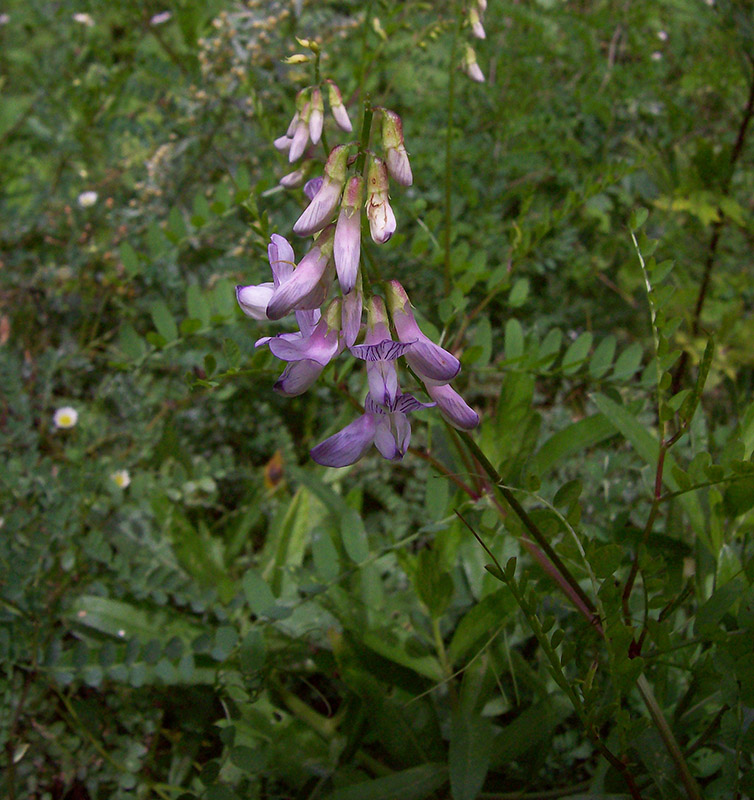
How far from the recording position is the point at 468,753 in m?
1.12

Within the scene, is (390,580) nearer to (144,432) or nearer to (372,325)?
(144,432)

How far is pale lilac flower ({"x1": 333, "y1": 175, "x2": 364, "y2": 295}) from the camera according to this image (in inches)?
29.5

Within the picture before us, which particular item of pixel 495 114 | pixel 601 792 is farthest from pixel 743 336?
pixel 601 792

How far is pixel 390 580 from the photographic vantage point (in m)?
1.61

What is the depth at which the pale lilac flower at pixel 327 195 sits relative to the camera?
0.79m

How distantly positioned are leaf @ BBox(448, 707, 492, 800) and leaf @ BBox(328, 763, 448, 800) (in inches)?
1.8

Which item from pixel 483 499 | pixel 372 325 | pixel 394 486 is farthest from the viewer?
pixel 394 486

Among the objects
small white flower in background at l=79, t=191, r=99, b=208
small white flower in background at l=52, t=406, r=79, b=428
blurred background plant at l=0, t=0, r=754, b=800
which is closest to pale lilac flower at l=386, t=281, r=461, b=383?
blurred background plant at l=0, t=0, r=754, b=800

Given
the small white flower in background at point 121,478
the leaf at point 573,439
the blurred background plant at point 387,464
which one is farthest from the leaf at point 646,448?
the small white flower in background at point 121,478

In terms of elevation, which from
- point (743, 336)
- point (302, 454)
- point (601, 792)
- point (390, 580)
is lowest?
point (302, 454)

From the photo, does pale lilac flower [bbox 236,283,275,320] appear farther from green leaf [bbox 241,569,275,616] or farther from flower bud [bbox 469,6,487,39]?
flower bud [bbox 469,6,487,39]

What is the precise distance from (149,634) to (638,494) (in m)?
1.22

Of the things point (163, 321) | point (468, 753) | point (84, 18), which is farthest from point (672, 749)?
point (84, 18)

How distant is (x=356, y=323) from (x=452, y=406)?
0.46 feet
